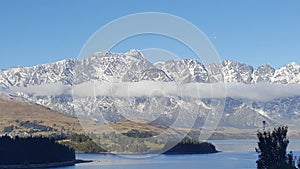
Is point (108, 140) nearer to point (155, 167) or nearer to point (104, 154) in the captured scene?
point (104, 154)

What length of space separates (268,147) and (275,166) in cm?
462

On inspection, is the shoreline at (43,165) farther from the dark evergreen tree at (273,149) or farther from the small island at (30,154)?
the dark evergreen tree at (273,149)

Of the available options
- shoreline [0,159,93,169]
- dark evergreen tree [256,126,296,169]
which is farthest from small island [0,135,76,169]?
dark evergreen tree [256,126,296,169]

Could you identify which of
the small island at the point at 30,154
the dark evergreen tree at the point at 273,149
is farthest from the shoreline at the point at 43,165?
the dark evergreen tree at the point at 273,149

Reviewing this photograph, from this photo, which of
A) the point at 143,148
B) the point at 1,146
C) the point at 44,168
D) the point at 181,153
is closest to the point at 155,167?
the point at 44,168

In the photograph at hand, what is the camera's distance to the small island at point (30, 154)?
134m

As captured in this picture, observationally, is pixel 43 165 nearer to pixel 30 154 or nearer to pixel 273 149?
pixel 30 154

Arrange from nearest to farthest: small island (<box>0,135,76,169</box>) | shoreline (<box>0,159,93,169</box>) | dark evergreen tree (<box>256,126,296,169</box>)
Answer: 1. dark evergreen tree (<box>256,126,296,169</box>)
2. shoreline (<box>0,159,93,169</box>)
3. small island (<box>0,135,76,169</box>)

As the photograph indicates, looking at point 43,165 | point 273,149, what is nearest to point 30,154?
point 43,165

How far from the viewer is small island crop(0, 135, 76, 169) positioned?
13350 centimetres

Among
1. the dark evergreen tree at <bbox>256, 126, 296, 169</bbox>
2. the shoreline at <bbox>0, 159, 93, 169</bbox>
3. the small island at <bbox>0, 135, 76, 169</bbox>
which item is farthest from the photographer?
the small island at <bbox>0, 135, 76, 169</bbox>

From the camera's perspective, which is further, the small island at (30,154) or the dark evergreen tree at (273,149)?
the small island at (30,154)

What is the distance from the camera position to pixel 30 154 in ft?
451

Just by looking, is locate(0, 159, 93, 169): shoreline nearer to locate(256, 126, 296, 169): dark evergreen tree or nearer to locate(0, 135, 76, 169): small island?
locate(0, 135, 76, 169): small island
